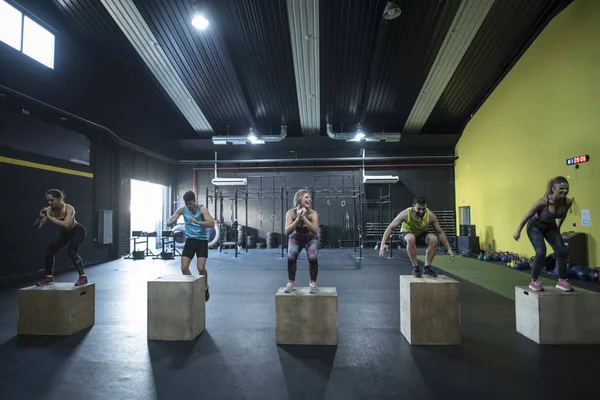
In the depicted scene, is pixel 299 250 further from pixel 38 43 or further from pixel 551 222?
pixel 38 43

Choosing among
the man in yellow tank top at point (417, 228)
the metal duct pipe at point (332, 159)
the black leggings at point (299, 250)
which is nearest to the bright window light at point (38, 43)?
the metal duct pipe at point (332, 159)

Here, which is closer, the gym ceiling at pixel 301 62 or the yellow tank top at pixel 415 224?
the yellow tank top at pixel 415 224

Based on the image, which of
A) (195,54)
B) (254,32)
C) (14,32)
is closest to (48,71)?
(14,32)

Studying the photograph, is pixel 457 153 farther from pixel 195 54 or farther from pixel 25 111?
pixel 25 111

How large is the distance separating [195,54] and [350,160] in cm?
633

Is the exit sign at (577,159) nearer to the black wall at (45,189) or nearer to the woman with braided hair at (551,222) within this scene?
the woman with braided hair at (551,222)

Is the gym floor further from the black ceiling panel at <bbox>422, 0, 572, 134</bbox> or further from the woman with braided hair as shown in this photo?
the black ceiling panel at <bbox>422, 0, 572, 134</bbox>

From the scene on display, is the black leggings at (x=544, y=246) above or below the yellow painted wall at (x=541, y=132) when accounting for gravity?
below

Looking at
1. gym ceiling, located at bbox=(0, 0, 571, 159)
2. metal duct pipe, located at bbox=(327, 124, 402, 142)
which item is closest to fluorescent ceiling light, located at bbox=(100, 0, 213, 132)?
gym ceiling, located at bbox=(0, 0, 571, 159)

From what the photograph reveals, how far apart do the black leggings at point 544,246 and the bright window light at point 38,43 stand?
8752 millimetres

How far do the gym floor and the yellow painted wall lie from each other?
164 inches

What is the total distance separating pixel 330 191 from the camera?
12.2 metres

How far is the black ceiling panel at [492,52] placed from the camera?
22.4 ft

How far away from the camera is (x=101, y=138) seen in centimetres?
861
